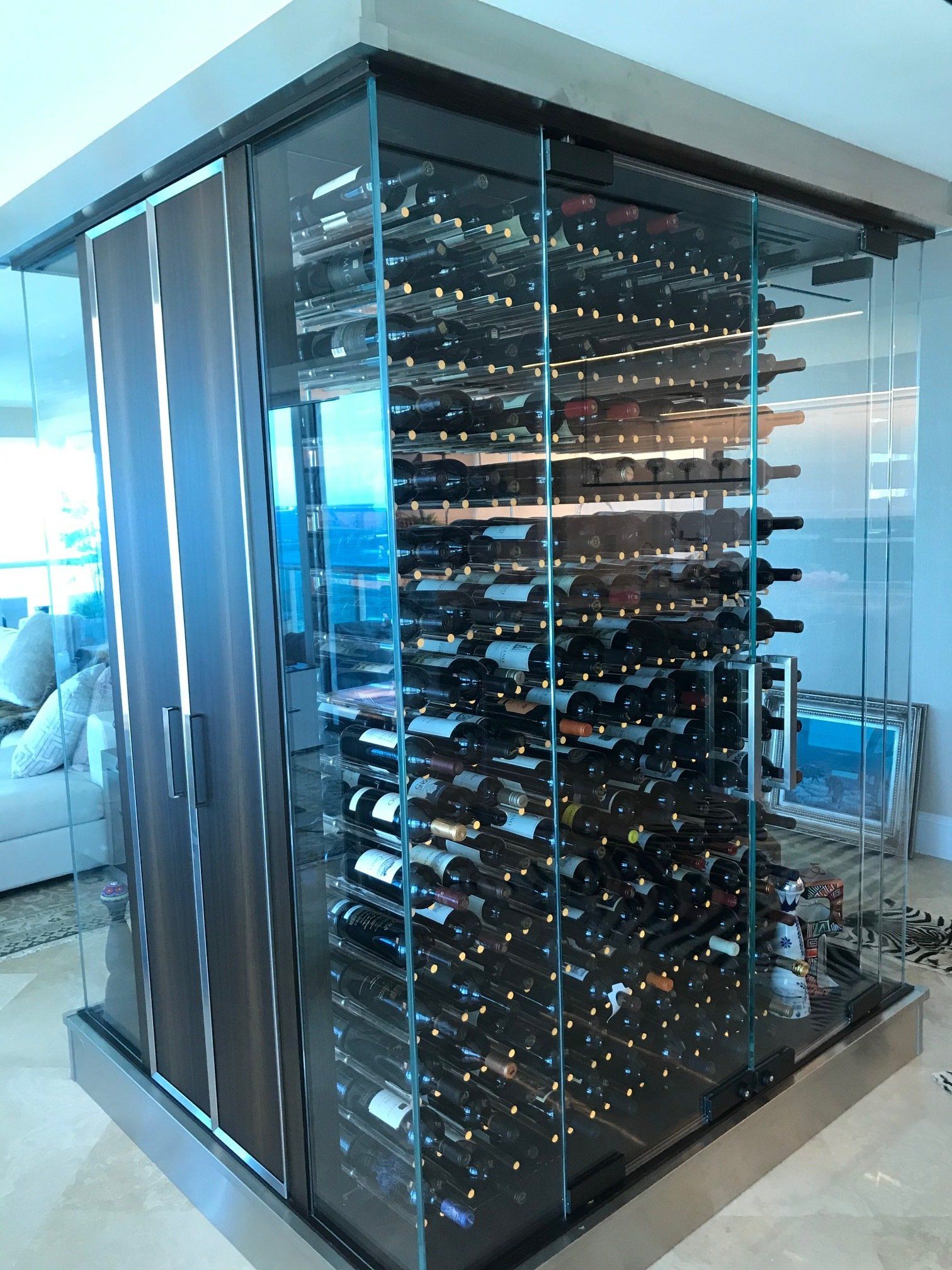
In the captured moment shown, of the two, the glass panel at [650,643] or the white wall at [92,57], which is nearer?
the white wall at [92,57]

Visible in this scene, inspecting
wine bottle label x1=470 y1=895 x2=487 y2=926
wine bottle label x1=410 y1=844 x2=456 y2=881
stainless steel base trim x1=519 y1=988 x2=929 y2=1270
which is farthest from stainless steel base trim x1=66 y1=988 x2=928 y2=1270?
wine bottle label x1=410 y1=844 x2=456 y2=881

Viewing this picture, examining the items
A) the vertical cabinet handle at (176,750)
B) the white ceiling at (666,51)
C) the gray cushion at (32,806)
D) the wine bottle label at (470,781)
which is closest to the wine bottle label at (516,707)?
the wine bottle label at (470,781)

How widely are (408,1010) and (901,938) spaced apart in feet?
5.24

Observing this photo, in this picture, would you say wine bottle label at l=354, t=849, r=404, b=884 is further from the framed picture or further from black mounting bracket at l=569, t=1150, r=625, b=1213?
the framed picture

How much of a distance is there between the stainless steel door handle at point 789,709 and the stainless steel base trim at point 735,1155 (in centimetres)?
70

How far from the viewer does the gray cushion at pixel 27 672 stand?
4.69 m

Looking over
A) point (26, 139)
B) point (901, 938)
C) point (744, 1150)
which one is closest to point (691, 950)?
point (744, 1150)

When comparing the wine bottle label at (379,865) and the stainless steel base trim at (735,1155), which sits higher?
the wine bottle label at (379,865)

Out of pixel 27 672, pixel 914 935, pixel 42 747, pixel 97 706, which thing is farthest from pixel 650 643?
pixel 27 672

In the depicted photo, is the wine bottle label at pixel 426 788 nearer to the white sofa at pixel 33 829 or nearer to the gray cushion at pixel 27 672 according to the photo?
the white sofa at pixel 33 829

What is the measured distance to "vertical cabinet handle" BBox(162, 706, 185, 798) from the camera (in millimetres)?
1954

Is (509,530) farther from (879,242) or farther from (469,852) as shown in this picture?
(879,242)

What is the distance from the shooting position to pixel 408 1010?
152 cm

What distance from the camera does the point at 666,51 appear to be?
61.6 inches
